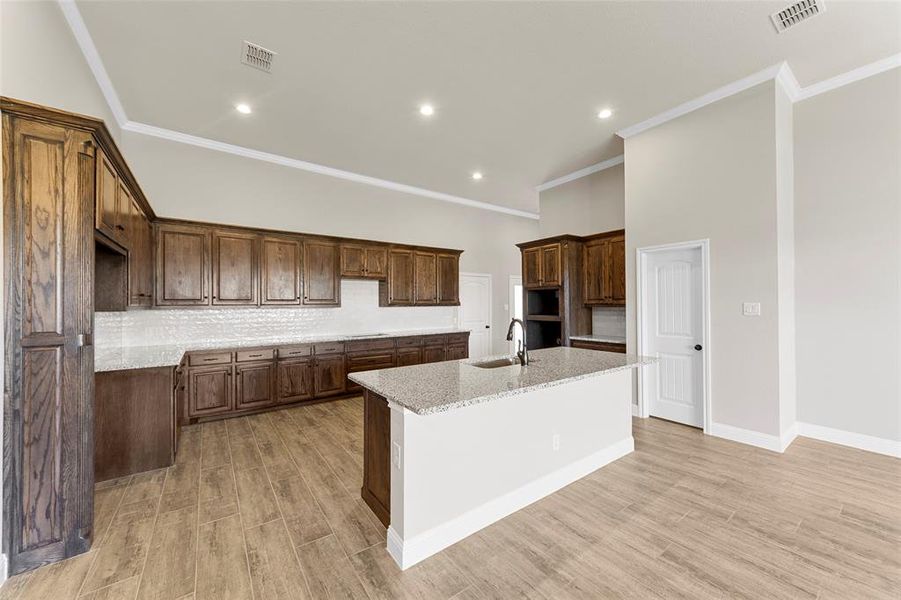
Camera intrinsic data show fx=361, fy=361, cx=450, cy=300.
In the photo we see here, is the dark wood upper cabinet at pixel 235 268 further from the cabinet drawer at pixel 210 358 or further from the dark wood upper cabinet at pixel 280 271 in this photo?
the cabinet drawer at pixel 210 358

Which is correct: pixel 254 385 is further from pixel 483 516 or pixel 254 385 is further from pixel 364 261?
pixel 483 516

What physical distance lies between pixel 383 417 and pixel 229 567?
106 centimetres

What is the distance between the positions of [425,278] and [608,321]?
120 inches

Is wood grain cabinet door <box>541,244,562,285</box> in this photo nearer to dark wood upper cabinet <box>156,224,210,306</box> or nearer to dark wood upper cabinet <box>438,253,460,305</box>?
dark wood upper cabinet <box>438,253,460,305</box>

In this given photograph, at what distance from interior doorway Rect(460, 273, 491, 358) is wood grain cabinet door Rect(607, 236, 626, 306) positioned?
3.06 m

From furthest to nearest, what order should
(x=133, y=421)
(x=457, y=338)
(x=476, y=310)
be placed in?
1. (x=476, y=310)
2. (x=457, y=338)
3. (x=133, y=421)

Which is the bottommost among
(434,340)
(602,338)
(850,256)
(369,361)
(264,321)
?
(369,361)

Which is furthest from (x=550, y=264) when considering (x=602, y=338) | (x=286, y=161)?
(x=286, y=161)

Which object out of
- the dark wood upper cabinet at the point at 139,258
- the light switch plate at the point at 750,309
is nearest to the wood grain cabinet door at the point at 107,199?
the dark wood upper cabinet at the point at 139,258

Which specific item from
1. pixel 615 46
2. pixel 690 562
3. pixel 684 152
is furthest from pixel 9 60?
pixel 684 152

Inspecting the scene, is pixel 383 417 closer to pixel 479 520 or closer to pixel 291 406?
pixel 479 520

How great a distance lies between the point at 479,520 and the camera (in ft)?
7.23

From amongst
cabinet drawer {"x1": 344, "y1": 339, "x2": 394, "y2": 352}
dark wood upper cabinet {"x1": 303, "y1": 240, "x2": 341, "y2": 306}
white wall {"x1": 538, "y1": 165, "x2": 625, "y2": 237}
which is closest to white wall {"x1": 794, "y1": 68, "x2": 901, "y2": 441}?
white wall {"x1": 538, "y1": 165, "x2": 625, "y2": 237}

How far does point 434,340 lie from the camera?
6160 millimetres
